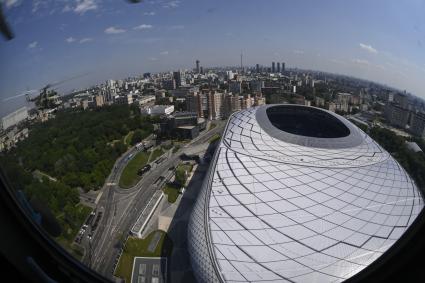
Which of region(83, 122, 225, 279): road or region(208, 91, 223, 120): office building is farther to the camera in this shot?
region(208, 91, 223, 120): office building

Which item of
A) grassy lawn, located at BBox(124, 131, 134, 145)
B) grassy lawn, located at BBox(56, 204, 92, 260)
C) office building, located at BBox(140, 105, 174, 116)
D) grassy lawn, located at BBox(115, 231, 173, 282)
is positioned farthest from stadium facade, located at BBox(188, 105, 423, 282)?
office building, located at BBox(140, 105, 174, 116)

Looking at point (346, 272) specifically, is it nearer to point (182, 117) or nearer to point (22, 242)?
point (22, 242)

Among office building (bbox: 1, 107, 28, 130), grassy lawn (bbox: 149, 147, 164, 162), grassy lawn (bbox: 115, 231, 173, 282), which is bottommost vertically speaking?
grassy lawn (bbox: 149, 147, 164, 162)

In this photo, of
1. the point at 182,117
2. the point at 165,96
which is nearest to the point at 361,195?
the point at 182,117

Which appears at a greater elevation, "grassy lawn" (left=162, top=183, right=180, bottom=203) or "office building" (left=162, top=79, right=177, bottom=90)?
"office building" (left=162, top=79, right=177, bottom=90)

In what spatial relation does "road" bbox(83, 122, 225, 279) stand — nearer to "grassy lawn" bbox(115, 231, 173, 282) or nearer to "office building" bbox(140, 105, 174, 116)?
"grassy lawn" bbox(115, 231, 173, 282)

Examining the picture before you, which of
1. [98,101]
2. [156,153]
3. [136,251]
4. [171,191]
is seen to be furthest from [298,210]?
[98,101]

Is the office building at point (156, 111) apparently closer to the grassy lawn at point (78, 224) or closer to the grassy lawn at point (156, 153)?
the grassy lawn at point (156, 153)
